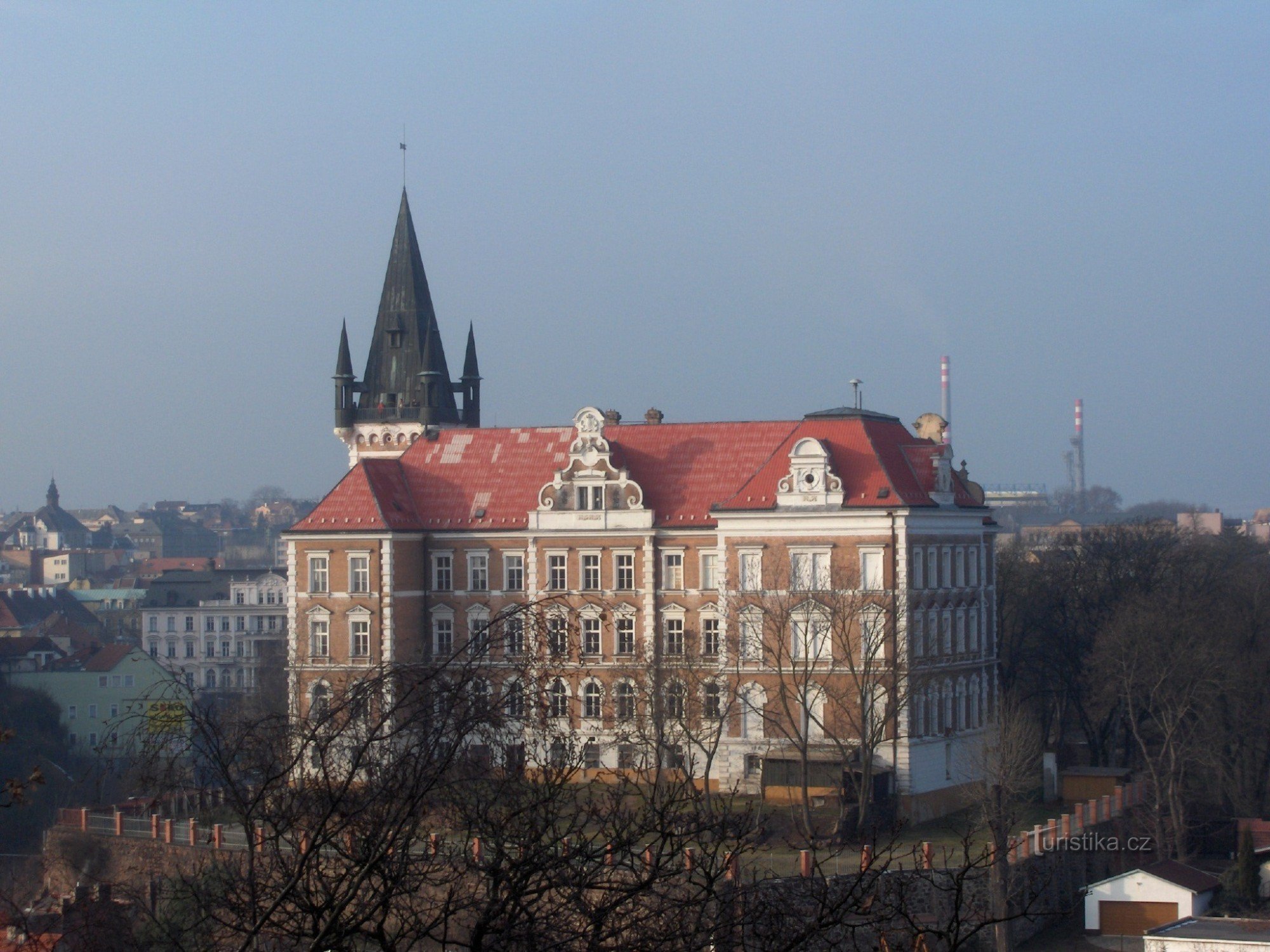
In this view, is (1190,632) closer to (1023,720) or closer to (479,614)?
(1023,720)

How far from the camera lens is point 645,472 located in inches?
2630

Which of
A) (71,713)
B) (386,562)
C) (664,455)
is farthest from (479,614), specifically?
(71,713)

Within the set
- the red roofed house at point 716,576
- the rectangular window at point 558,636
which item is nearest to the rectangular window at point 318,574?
the red roofed house at point 716,576

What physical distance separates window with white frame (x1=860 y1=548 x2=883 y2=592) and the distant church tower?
78.1ft

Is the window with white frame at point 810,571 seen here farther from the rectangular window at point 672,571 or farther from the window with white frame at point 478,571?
the window with white frame at point 478,571

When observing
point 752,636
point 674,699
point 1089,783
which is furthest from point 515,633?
point 1089,783

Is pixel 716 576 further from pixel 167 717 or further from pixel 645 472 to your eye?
pixel 167 717

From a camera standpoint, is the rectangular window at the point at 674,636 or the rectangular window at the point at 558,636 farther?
the rectangular window at the point at 674,636

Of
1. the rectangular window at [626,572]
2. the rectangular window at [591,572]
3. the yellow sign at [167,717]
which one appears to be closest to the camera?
the yellow sign at [167,717]

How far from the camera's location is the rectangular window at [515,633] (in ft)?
45.4

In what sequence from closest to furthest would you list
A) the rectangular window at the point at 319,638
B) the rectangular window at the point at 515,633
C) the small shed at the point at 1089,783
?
1. the rectangular window at the point at 515,633
2. the small shed at the point at 1089,783
3. the rectangular window at the point at 319,638

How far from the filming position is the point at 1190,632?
66875 millimetres

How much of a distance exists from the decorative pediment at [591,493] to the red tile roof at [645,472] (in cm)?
70

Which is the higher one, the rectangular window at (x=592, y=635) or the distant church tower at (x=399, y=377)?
the distant church tower at (x=399, y=377)
